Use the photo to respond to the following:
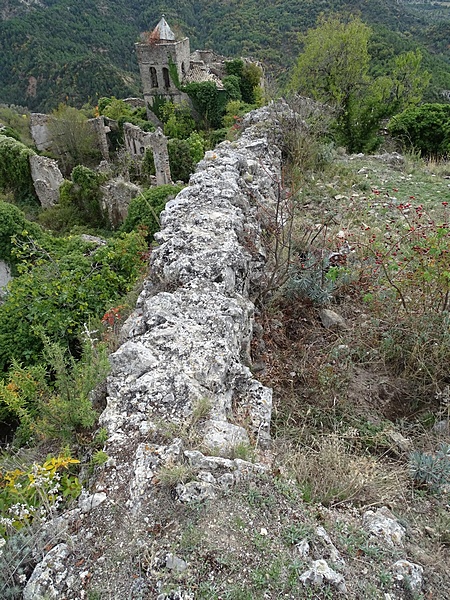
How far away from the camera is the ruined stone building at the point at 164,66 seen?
84.7ft

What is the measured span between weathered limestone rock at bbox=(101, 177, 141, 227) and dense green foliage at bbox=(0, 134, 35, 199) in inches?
233

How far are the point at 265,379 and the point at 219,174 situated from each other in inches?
96.5

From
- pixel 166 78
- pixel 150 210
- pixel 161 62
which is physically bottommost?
pixel 150 210

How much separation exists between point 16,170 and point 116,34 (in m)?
52.4

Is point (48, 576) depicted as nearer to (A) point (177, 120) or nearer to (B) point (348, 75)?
(B) point (348, 75)

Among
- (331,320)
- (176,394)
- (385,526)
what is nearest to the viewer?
(385,526)

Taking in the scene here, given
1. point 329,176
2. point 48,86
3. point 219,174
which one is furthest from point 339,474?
point 48,86

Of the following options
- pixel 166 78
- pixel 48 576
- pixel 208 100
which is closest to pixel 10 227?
pixel 48 576

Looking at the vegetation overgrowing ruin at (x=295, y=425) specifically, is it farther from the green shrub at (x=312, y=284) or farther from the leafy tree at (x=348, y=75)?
the leafy tree at (x=348, y=75)

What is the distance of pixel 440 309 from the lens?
3234mm

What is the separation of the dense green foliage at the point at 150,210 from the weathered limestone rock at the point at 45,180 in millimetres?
8752

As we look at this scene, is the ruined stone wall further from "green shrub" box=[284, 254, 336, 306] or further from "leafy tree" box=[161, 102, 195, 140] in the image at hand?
"green shrub" box=[284, 254, 336, 306]

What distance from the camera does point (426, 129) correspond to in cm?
1072

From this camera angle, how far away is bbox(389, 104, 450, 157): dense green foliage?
34.0 feet
